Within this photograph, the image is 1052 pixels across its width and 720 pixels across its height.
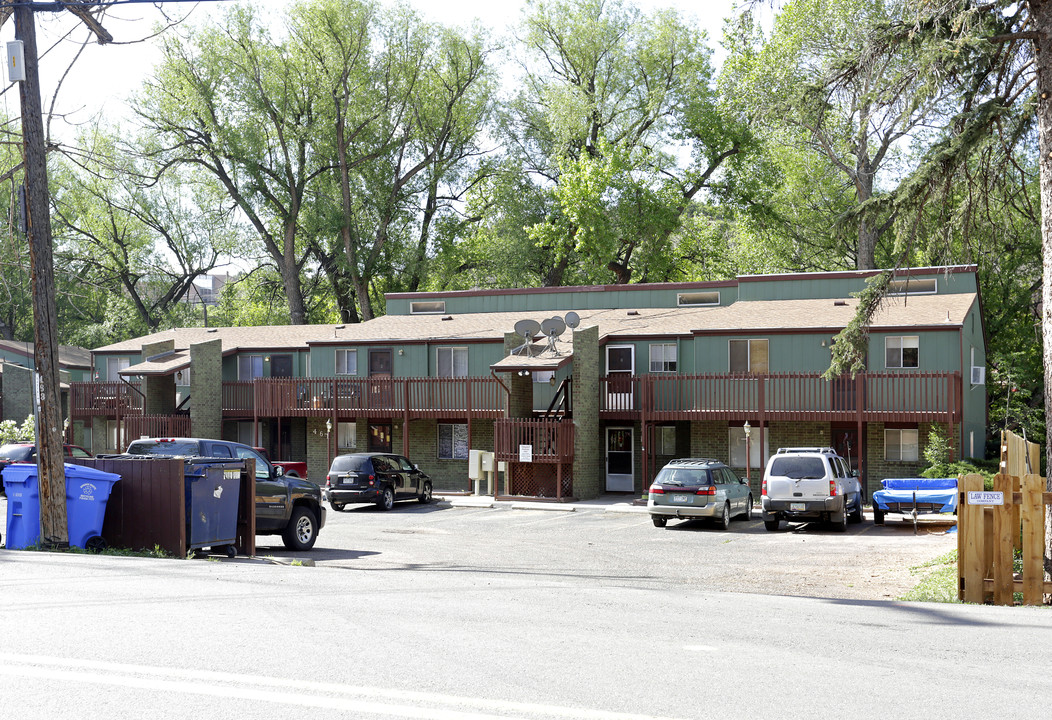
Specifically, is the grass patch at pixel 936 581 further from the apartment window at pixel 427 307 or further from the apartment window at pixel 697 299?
the apartment window at pixel 427 307

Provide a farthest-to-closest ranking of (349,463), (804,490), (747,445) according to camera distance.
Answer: (747,445)
(349,463)
(804,490)

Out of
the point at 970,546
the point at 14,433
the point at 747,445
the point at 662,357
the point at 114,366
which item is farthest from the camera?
the point at 114,366

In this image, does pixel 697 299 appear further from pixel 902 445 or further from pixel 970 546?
pixel 970 546

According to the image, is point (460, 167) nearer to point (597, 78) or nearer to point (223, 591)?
point (597, 78)

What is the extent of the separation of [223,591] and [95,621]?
6.73ft

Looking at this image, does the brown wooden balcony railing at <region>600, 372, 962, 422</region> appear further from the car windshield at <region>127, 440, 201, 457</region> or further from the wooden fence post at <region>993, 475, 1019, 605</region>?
the wooden fence post at <region>993, 475, 1019, 605</region>

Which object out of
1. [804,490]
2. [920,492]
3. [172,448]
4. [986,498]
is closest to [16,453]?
[172,448]

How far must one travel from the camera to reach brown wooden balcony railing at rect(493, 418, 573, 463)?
100ft

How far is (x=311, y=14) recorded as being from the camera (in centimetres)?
5116

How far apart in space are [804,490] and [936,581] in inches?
355

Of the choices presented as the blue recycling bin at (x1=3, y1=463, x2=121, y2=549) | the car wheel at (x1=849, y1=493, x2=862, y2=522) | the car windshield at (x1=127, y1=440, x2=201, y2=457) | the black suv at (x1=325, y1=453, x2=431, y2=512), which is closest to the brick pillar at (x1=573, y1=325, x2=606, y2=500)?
the black suv at (x1=325, y1=453, x2=431, y2=512)

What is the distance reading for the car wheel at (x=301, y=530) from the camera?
1816 centimetres

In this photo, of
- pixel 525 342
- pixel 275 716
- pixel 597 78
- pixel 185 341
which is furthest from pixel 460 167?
pixel 275 716

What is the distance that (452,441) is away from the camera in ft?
118
